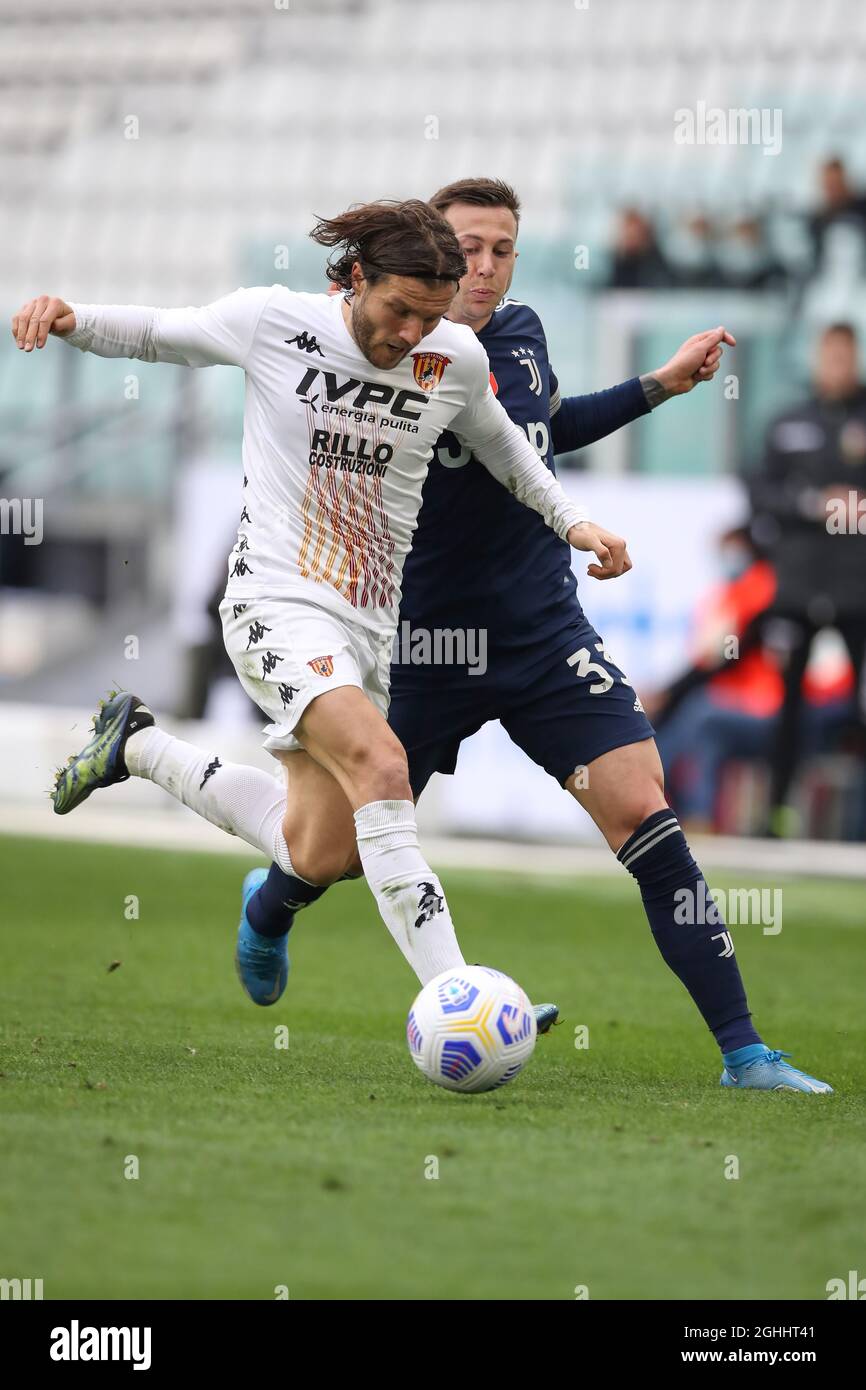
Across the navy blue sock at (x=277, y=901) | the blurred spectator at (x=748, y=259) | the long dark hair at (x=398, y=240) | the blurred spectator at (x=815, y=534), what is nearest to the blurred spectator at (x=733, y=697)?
the blurred spectator at (x=815, y=534)

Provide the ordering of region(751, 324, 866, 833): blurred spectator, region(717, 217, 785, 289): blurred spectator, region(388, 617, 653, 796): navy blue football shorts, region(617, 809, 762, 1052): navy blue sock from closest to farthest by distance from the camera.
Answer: region(617, 809, 762, 1052): navy blue sock
region(388, 617, 653, 796): navy blue football shorts
region(751, 324, 866, 833): blurred spectator
region(717, 217, 785, 289): blurred spectator

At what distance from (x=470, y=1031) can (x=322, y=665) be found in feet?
2.97

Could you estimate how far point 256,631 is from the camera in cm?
449

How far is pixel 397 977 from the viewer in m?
6.97

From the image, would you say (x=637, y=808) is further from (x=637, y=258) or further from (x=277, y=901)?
(x=637, y=258)

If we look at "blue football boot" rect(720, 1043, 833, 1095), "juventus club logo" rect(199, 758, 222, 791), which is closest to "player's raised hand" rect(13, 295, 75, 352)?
"juventus club logo" rect(199, 758, 222, 791)

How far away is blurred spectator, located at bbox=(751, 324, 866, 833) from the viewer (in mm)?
12484

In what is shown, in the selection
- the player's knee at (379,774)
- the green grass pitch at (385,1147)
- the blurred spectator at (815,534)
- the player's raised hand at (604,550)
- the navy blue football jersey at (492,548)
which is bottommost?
the green grass pitch at (385,1147)

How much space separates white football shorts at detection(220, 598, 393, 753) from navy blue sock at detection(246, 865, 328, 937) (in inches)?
22.5

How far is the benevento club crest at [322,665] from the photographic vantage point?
4.34 meters

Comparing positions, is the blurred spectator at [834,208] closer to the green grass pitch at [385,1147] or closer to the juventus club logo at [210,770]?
the green grass pitch at [385,1147]

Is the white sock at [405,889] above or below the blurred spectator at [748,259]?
below

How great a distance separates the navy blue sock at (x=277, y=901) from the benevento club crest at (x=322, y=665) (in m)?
0.82

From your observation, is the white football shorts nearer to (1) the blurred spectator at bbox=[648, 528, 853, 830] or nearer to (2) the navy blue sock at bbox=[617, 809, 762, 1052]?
(2) the navy blue sock at bbox=[617, 809, 762, 1052]
